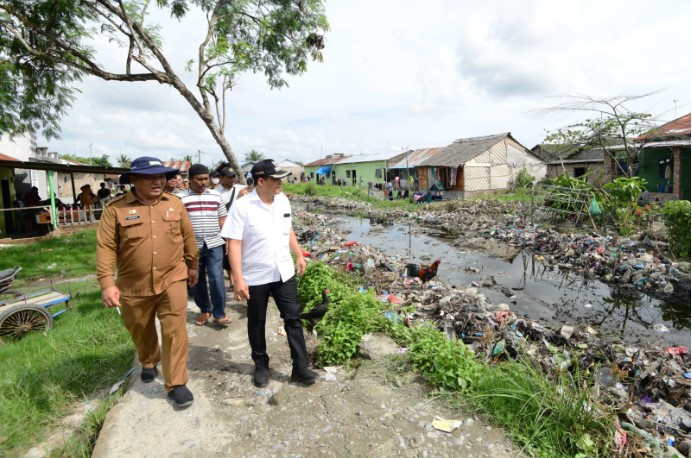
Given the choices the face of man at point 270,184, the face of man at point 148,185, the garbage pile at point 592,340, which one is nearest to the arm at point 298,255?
the face of man at point 270,184

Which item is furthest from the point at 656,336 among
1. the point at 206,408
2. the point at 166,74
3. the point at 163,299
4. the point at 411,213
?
the point at 411,213

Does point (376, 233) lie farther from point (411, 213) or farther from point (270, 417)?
point (270, 417)

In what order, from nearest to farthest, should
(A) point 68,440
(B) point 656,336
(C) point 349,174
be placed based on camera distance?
(A) point 68,440, (B) point 656,336, (C) point 349,174

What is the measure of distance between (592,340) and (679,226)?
5023 millimetres

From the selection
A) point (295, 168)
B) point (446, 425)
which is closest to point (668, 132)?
point (446, 425)

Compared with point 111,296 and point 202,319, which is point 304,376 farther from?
point 202,319

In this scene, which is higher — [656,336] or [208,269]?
[208,269]

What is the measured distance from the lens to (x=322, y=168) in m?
43.7

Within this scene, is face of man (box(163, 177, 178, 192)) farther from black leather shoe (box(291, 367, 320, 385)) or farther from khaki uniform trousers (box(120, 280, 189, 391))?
black leather shoe (box(291, 367, 320, 385))

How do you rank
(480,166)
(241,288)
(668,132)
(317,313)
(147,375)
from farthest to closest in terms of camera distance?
(480,166)
(668,132)
(317,313)
(147,375)
(241,288)

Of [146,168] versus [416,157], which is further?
[416,157]

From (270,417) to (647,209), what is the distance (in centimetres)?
1157

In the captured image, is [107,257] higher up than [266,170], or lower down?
lower down

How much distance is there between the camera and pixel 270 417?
9.04ft
